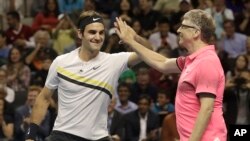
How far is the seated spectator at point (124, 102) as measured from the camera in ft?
42.7

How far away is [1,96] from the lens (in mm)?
13031

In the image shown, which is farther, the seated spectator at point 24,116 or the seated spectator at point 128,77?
the seated spectator at point 128,77

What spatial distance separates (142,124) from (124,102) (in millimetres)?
628

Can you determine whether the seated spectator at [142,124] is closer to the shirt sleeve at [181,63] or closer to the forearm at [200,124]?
the shirt sleeve at [181,63]

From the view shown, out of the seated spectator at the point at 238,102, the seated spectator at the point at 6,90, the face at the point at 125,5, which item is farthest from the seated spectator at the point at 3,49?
the seated spectator at the point at 238,102

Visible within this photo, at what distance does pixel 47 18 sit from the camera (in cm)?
1683

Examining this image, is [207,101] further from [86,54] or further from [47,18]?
[47,18]

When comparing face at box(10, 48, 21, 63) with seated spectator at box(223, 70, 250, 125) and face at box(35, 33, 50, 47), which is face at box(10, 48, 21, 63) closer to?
face at box(35, 33, 50, 47)

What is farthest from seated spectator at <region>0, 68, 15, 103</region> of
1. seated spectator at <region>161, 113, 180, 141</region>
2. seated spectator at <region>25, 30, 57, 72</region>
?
seated spectator at <region>161, 113, 180, 141</region>

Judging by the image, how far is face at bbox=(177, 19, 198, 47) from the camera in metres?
6.32

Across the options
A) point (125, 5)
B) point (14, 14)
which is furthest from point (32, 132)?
point (125, 5)

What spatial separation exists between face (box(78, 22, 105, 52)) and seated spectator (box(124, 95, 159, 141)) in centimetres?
493

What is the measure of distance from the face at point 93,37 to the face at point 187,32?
1.33m

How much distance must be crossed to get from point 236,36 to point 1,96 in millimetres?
4928
